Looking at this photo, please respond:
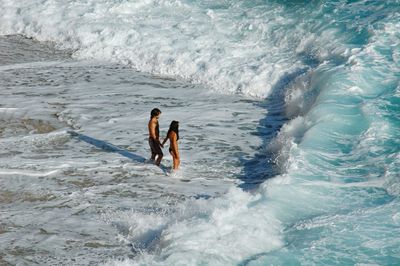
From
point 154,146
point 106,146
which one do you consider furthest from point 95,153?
point 154,146

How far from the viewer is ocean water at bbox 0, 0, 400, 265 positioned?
1177cm

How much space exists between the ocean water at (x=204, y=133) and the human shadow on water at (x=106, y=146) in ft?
0.17

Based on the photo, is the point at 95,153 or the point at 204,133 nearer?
the point at 95,153

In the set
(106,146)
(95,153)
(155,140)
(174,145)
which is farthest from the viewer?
(106,146)

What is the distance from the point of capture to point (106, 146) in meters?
16.0

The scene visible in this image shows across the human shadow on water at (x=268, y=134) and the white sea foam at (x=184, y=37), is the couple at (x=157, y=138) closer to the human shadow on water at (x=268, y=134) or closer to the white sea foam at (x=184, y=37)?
the human shadow on water at (x=268, y=134)

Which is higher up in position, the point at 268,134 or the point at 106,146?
the point at 268,134

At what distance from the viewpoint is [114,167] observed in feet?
48.8

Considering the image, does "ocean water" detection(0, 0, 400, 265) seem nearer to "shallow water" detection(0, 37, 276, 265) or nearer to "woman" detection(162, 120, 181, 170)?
"shallow water" detection(0, 37, 276, 265)

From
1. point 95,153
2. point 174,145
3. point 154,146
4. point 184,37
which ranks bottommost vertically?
point 95,153

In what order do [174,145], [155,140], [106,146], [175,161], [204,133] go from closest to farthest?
[174,145]
[175,161]
[155,140]
[106,146]
[204,133]

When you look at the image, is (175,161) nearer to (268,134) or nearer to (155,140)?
(155,140)

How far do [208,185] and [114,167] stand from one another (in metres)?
1.91

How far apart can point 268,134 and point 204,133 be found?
1318 mm
